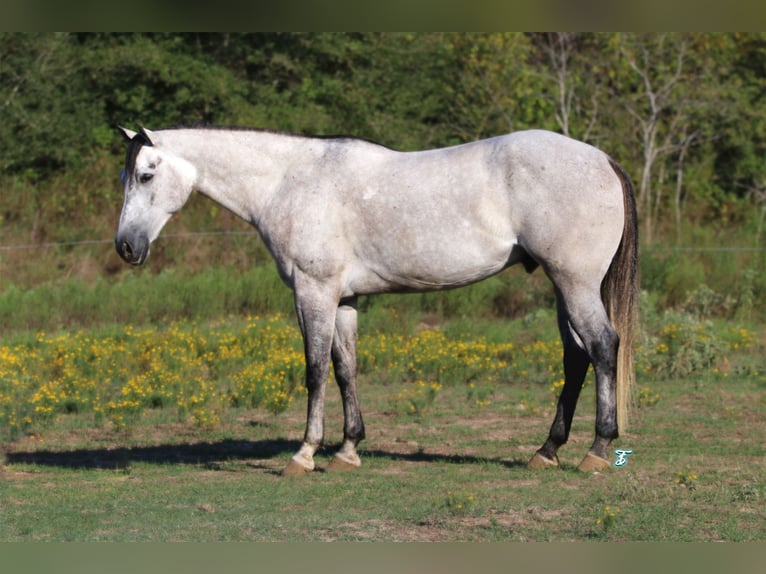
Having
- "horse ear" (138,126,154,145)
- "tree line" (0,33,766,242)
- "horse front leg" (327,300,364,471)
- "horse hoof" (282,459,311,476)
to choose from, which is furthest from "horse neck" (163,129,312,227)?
"tree line" (0,33,766,242)

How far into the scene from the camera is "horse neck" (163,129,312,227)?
8023 mm

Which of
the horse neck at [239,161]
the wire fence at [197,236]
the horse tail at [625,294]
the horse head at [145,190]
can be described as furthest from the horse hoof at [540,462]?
the wire fence at [197,236]

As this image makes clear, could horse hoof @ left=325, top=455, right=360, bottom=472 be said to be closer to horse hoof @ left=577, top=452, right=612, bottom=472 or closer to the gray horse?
the gray horse

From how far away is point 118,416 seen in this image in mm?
9602

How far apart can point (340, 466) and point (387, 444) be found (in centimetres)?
107

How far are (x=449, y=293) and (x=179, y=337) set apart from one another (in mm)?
3980

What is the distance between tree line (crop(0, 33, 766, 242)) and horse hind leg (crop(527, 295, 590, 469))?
984 cm

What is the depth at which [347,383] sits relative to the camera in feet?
26.5

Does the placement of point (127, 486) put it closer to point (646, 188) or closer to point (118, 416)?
point (118, 416)

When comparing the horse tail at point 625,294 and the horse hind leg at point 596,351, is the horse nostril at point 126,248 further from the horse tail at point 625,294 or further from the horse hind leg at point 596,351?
the horse tail at point 625,294

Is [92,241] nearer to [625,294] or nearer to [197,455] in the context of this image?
[197,455]

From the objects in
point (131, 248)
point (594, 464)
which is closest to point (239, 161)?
point (131, 248)

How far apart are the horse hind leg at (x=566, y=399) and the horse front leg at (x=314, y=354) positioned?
4.96ft

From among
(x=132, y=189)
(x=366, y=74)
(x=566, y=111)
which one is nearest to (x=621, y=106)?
(x=566, y=111)
